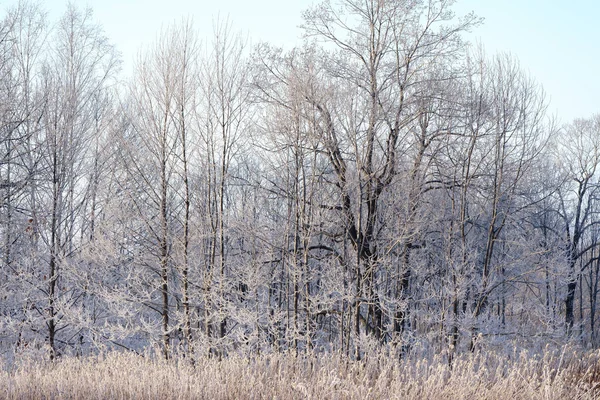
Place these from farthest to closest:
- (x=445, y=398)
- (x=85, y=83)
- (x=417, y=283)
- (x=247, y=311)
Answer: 1. (x=417, y=283)
2. (x=85, y=83)
3. (x=247, y=311)
4. (x=445, y=398)

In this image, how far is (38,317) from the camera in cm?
1302

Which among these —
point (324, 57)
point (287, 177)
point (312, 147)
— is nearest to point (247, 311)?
point (287, 177)

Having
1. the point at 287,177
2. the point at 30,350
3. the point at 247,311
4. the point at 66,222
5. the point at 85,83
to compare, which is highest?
the point at 85,83

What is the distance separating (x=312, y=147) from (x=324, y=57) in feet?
8.46

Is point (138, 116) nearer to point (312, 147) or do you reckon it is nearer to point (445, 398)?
point (312, 147)

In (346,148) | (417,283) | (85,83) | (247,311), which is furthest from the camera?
(417,283)

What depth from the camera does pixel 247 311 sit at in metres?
12.4

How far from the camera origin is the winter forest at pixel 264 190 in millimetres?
12133

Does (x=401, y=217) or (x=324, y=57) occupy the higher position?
(x=324, y=57)

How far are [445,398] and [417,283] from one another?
43.4 feet

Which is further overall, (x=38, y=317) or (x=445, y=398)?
(x=38, y=317)

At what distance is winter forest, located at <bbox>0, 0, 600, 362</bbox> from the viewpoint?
12.1 m

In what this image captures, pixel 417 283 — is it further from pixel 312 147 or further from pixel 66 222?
pixel 66 222

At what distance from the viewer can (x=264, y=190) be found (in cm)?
1416
